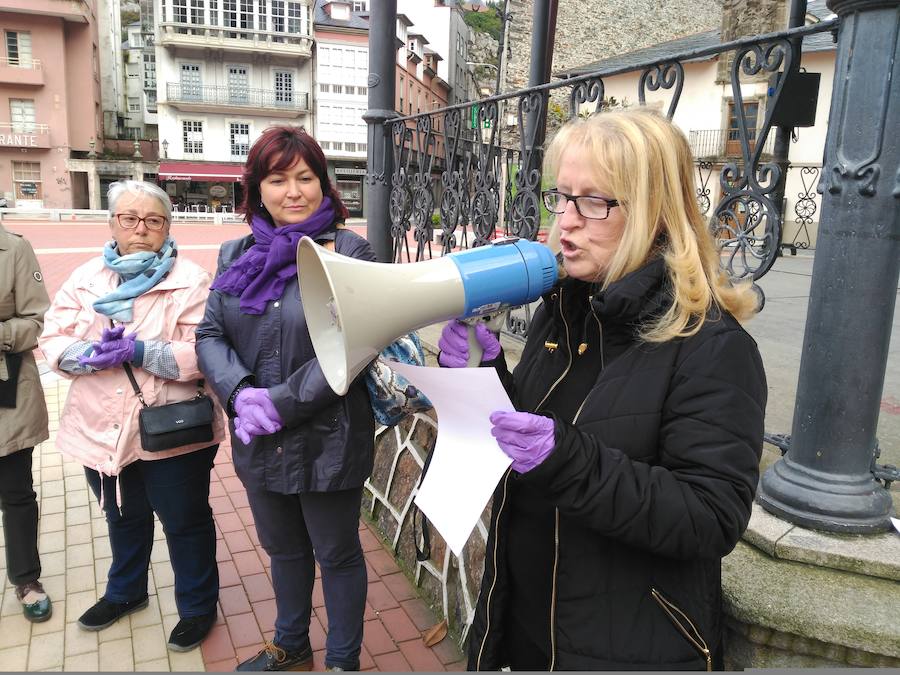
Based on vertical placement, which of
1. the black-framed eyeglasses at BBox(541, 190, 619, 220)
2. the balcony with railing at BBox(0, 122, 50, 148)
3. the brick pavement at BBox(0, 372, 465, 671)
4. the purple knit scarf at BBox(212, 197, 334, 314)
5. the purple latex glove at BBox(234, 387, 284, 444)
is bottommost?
the brick pavement at BBox(0, 372, 465, 671)

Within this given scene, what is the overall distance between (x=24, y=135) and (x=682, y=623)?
4019 centimetres

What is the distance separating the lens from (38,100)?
33.7 m

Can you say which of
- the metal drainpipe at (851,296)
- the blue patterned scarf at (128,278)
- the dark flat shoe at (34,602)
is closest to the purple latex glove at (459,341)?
the metal drainpipe at (851,296)

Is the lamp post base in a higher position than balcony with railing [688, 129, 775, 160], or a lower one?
lower

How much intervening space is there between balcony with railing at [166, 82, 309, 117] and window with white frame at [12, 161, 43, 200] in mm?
7808

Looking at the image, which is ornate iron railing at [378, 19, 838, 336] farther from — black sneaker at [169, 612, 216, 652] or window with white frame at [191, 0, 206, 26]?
window with white frame at [191, 0, 206, 26]

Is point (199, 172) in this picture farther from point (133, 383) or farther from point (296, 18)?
point (133, 383)

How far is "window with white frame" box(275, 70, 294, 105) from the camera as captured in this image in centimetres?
3750

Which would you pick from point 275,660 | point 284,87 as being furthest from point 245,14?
point 275,660

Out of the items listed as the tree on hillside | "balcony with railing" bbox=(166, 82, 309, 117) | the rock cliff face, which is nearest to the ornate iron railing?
the rock cliff face

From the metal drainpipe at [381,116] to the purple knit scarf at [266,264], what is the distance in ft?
6.77

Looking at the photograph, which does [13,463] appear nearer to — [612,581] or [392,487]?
[392,487]

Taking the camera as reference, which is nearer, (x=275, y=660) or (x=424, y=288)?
(x=424, y=288)

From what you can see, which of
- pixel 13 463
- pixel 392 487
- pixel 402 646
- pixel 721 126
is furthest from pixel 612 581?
pixel 721 126
